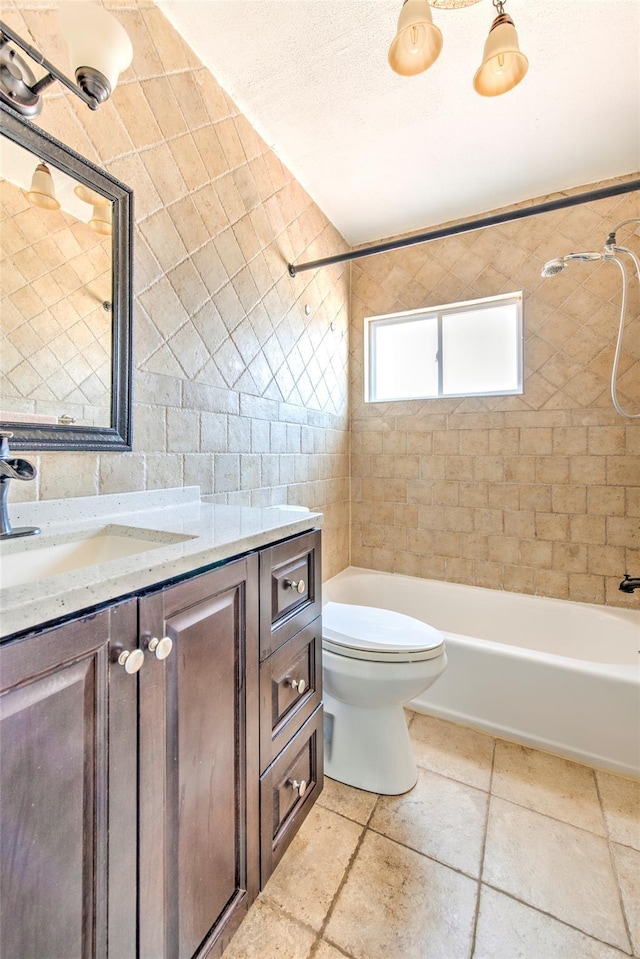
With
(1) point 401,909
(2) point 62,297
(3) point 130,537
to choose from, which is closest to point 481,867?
(1) point 401,909

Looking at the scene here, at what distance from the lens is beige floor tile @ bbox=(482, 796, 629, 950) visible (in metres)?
0.97

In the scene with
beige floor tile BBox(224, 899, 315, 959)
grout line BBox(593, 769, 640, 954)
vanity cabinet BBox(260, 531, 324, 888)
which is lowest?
grout line BBox(593, 769, 640, 954)

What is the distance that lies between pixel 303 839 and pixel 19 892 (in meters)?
0.98

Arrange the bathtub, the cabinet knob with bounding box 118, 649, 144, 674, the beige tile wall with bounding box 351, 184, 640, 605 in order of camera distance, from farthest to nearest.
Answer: the beige tile wall with bounding box 351, 184, 640, 605
the bathtub
the cabinet knob with bounding box 118, 649, 144, 674

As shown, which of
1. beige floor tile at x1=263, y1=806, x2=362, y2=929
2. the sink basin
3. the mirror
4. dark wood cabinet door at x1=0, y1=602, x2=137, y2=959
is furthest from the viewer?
beige floor tile at x1=263, y1=806, x2=362, y2=929

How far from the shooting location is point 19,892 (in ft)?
1.51

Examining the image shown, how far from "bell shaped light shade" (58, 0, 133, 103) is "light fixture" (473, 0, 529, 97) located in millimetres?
963

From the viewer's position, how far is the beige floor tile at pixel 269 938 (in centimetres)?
88

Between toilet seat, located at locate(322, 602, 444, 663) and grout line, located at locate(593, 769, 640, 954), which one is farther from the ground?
toilet seat, located at locate(322, 602, 444, 663)

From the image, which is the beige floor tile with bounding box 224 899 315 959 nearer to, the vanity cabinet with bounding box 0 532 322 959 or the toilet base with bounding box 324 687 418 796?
the vanity cabinet with bounding box 0 532 322 959

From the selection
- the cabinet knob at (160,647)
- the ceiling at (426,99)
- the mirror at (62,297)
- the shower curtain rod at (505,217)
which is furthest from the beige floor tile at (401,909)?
the ceiling at (426,99)

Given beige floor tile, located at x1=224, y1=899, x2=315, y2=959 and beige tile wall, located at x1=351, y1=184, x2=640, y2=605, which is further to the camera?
beige tile wall, located at x1=351, y1=184, x2=640, y2=605

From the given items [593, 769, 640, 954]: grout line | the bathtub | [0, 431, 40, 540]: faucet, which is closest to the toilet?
the bathtub

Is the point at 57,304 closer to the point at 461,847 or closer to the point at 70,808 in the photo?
the point at 70,808
